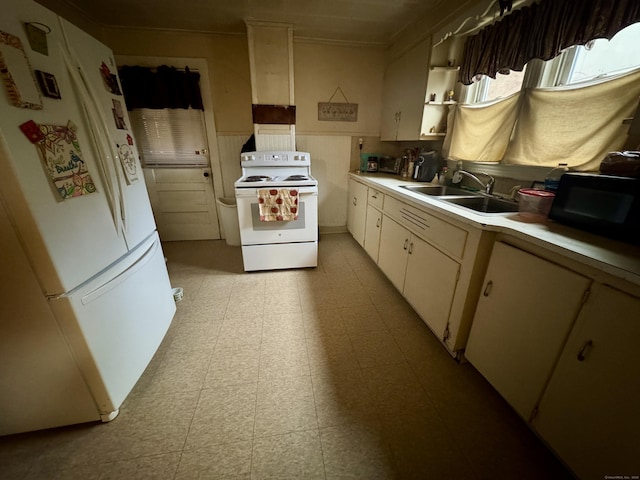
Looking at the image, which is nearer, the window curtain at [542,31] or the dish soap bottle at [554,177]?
the window curtain at [542,31]

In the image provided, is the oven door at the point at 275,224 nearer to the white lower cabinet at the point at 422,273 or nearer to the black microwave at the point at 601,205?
the white lower cabinet at the point at 422,273

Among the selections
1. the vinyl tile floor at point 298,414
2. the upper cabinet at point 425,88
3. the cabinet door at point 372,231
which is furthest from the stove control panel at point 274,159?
the vinyl tile floor at point 298,414

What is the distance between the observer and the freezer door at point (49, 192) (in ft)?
2.57

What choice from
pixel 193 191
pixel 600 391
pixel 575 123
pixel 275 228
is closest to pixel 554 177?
pixel 575 123

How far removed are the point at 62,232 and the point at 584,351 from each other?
189 cm

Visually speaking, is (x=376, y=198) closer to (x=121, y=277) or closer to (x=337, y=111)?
(x=337, y=111)

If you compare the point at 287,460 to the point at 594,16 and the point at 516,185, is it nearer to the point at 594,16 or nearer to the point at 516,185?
the point at 516,185

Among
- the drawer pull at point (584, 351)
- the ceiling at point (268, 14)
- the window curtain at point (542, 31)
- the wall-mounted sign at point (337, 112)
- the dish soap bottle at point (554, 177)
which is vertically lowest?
the drawer pull at point (584, 351)

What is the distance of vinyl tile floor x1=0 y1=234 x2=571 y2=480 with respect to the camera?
1011 millimetres

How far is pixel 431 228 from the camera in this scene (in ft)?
5.08

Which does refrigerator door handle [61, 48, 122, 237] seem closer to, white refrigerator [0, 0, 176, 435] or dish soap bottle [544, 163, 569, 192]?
white refrigerator [0, 0, 176, 435]

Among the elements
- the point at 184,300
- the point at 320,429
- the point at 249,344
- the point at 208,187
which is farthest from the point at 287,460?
the point at 208,187

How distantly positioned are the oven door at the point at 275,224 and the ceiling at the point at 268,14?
156 cm

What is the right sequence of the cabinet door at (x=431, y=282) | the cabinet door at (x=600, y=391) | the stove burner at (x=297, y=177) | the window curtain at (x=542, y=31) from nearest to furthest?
the cabinet door at (x=600, y=391), the window curtain at (x=542, y=31), the cabinet door at (x=431, y=282), the stove burner at (x=297, y=177)
